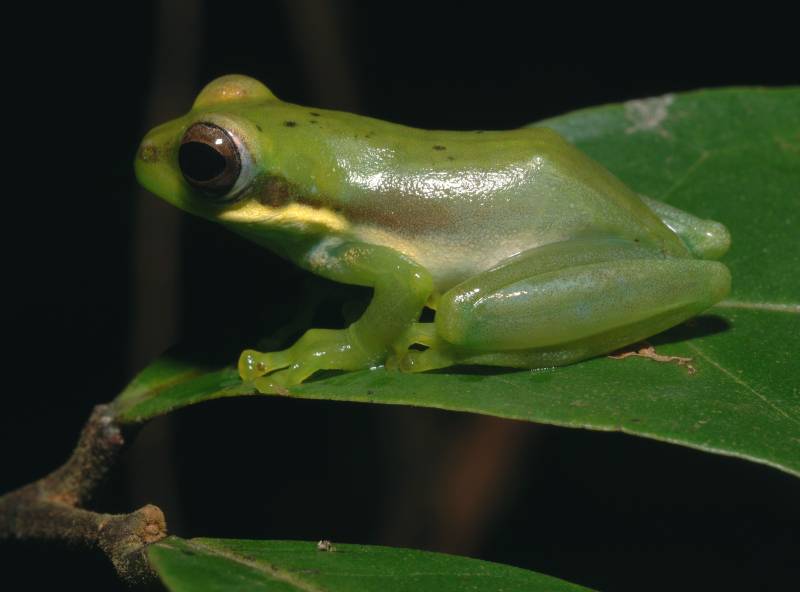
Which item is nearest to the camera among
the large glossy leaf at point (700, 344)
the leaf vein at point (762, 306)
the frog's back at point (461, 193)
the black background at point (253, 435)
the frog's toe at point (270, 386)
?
the large glossy leaf at point (700, 344)

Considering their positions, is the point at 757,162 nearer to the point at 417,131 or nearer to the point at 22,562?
the point at 417,131

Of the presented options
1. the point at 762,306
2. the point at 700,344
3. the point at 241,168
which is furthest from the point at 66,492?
the point at 762,306

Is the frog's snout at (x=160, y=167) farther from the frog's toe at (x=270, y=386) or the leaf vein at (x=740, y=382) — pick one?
the leaf vein at (x=740, y=382)

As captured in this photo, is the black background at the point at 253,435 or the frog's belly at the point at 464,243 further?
the black background at the point at 253,435

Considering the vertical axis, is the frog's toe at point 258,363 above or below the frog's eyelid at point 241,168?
below

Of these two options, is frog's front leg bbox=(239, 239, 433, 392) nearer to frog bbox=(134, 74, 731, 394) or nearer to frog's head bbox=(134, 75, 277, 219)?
frog bbox=(134, 74, 731, 394)

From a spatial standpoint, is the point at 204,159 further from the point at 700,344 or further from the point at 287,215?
the point at 700,344

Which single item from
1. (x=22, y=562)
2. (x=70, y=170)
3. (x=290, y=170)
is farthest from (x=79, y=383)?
(x=290, y=170)

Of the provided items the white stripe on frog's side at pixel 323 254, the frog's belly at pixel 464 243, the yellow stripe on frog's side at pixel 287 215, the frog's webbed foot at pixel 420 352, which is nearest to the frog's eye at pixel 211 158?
the yellow stripe on frog's side at pixel 287 215
